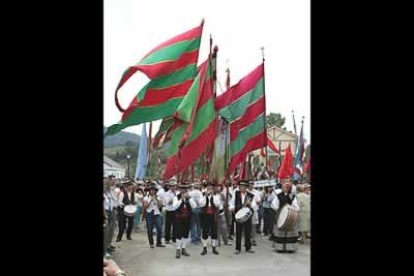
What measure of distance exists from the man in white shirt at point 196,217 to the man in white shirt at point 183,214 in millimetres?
91

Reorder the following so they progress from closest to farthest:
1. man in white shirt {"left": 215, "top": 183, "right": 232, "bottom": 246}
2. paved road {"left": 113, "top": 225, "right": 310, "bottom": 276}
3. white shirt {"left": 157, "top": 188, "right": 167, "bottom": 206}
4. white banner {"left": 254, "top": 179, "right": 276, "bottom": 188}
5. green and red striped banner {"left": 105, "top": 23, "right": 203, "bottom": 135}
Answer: green and red striped banner {"left": 105, "top": 23, "right": 203, "bottom": 135}, paved road {"left": 113, "top": 225, "right": 310, "bottom": 276}, man in white shirt {"left": 215, "top": 183, "right": 232, "bottom": 246}, white shirt {"left": 157, "top": 188, "right": 167, "bottom": 206}, white banner {"left": 254, "top": 179, "right": 276, "bottom": 188}

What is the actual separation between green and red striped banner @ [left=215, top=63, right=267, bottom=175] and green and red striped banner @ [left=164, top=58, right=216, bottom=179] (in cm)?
116

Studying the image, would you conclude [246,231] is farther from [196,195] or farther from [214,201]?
[196,195]

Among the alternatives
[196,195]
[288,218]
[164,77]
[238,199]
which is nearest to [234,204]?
[238,199]

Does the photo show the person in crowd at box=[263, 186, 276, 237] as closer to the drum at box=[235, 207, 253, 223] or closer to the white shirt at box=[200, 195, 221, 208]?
the drum at box=[235, 207, 253, 223]

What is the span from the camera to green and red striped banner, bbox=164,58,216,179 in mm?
6473

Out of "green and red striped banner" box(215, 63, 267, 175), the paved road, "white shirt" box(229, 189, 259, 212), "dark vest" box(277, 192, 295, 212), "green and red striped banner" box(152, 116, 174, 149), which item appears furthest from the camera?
"white shirt" box(229, 189, 259, 212)

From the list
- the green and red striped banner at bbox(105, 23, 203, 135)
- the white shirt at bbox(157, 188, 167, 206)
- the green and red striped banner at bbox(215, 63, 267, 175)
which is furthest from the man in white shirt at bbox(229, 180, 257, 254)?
the green and red striped banner at bbox(105, 23, 203, 135)

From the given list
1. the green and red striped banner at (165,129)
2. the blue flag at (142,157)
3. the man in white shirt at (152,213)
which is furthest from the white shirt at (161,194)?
the green and red striped banner at (165,129)

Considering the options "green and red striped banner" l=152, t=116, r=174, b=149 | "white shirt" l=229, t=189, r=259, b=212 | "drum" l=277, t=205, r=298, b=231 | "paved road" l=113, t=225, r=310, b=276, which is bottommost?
"paved road" l=113, t=225, r=310, b=276

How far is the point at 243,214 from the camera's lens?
8820 millimetres

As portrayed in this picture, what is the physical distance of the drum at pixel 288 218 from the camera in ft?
27.9
